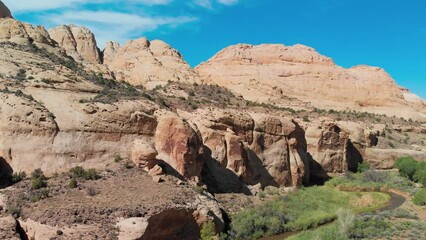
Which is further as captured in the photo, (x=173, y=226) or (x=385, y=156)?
(x=385, y=156)

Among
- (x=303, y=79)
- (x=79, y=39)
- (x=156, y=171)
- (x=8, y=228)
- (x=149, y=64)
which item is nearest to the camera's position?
(x=8, y=228)

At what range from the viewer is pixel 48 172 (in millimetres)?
29078

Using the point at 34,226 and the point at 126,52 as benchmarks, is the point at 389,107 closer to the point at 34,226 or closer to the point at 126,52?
the point at 126,52

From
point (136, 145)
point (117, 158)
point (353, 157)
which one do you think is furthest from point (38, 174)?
point (353, 157)

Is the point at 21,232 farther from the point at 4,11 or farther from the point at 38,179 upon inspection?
the point at 4,11

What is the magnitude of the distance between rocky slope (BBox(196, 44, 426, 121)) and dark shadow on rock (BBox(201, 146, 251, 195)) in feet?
130

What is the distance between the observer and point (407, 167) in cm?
5169

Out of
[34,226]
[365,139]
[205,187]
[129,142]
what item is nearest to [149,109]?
[129,142]

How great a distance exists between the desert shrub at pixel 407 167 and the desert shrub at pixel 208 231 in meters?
30.5

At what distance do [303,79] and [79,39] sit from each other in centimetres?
3648

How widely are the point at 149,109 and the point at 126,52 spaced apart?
37.9 meters

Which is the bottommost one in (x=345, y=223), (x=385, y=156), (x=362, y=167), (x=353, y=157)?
(x=345, y=223)

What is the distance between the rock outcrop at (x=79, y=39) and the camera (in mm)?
66375

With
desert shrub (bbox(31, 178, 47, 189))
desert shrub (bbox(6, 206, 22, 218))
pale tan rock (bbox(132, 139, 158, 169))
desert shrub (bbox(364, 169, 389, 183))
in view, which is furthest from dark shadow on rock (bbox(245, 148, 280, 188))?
desert shrub (bbox(6, 206, 22, 218))
